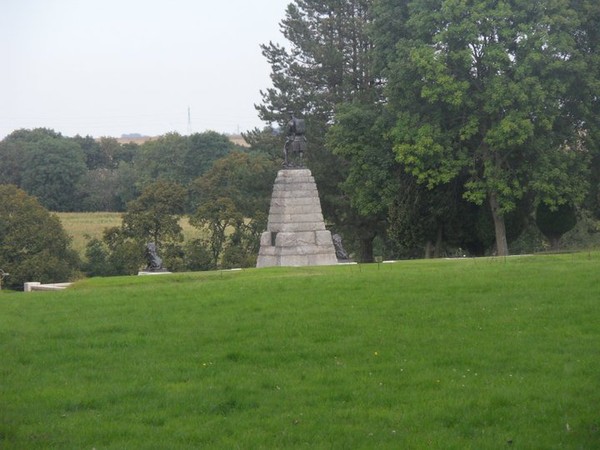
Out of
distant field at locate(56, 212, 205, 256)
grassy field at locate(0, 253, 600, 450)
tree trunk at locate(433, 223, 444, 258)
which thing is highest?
distant field at locate(56, 212, 205, 256)

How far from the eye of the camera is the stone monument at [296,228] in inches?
1403

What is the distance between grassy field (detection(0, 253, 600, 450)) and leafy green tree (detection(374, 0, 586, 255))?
23097 mm

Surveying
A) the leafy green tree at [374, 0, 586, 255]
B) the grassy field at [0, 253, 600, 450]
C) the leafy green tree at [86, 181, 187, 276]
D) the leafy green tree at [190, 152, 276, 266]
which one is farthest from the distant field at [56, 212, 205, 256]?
the grassy field at [0, 253, 600, 450]

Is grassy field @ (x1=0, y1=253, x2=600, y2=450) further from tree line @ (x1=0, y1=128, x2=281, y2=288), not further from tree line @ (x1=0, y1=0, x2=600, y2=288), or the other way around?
tree line @ (x1=0, y1=128, x2=281, y2=288)

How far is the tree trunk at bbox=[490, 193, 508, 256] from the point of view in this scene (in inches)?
1719

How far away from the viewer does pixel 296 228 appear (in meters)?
35.8

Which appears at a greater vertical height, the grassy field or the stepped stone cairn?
the stepped stone cairn

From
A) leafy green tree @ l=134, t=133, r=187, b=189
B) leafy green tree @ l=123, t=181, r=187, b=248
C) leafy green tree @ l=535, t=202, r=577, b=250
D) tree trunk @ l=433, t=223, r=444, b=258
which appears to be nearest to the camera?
leafy green tree @ l=535, t=202, r=577, b=250

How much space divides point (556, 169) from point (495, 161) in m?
3.01

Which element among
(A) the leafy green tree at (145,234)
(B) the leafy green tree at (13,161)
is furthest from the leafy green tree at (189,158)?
(A) the leafy green tree at (145,234)

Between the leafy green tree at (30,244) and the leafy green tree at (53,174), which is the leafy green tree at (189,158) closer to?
the leafy green tree at (53,174)

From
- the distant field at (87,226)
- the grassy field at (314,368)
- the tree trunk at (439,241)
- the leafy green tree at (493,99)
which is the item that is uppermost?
the leafy green tree at (493,99)

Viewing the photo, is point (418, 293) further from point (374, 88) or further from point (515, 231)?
point (374, 88)

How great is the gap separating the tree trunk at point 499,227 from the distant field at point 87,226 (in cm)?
3014
